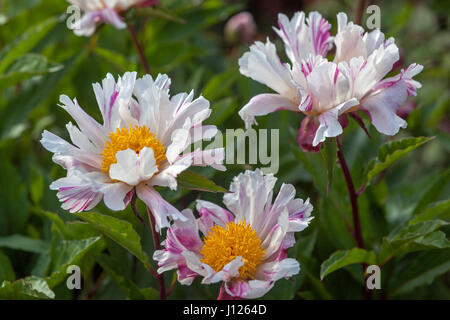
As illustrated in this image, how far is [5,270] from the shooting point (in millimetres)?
851

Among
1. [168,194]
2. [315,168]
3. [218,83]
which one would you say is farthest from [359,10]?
[168,194]

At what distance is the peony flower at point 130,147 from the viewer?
61 cm

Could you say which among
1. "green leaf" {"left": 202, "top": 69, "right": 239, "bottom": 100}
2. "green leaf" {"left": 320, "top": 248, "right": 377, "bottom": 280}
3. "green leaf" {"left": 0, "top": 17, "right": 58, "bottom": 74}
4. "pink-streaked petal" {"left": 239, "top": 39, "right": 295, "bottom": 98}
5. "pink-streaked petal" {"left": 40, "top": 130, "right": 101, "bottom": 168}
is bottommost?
"green leaf" {"left": 320, "top": 248, "right": 377, "bottom": 280}

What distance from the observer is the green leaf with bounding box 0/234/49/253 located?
2.80 ft

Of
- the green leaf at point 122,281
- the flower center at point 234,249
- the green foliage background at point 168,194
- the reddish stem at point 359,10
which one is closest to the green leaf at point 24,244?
the green foliage background at point 168,194

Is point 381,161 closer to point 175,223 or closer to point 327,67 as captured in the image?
point 327,67

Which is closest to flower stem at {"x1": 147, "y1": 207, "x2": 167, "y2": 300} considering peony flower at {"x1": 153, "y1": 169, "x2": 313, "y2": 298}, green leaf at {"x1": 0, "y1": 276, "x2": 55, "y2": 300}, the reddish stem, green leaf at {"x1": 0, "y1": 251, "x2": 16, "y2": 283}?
peony flower at {"x1": 153, "y1": 169, "x2": 313, "y2": 298}

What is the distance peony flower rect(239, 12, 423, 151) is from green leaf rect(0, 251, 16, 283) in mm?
404

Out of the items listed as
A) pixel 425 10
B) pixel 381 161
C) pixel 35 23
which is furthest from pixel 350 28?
pixel 425 10

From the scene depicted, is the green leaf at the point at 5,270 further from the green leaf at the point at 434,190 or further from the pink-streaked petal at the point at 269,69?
the green leaf at the point at 434,190

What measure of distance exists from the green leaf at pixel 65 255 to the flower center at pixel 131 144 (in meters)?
0.13

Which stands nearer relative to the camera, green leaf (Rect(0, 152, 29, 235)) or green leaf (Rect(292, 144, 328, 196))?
green leaf (Rect(292, 144, 328, 196))

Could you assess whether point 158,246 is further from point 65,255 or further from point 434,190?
point 434,190

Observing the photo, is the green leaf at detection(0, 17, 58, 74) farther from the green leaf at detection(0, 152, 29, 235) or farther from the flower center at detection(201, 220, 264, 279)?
the flower center at detection(201, 220, 264, 279)
